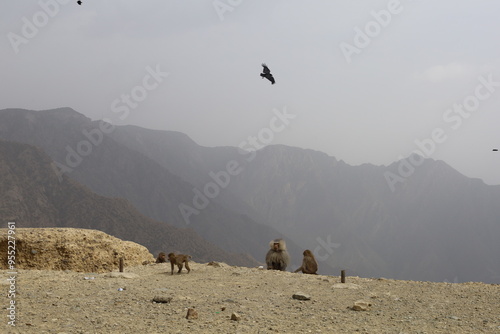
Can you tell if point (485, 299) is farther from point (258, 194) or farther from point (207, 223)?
point (258, 194)

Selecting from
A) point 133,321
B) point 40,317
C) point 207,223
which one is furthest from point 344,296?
point 207,223

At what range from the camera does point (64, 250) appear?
13.4m

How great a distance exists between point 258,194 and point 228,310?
187945mm

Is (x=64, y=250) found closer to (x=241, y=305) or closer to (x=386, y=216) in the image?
(x=241, y=305)

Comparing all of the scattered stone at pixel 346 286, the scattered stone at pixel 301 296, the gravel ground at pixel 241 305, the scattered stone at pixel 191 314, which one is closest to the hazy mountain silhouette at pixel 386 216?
the scattered stone at pixel 346 286

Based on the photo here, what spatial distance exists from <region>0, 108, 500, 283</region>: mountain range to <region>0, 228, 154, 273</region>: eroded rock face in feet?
297

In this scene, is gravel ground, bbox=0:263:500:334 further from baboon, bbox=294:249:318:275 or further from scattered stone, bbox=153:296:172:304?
baboon, bbox=294:249:318:275

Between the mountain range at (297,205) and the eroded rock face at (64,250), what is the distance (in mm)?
90437

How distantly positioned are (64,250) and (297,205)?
18069 centimetres

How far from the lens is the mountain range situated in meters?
112

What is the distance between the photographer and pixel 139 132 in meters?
188

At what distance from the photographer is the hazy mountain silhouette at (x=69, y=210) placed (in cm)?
6406

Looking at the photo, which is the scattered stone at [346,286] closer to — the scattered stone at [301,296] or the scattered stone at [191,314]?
the scattered stone at [301,296]

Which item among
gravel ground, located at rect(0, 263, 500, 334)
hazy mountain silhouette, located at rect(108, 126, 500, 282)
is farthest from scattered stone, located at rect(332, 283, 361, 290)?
hazy mountain silhouette, located at rect(108, 126, 500, 282)
